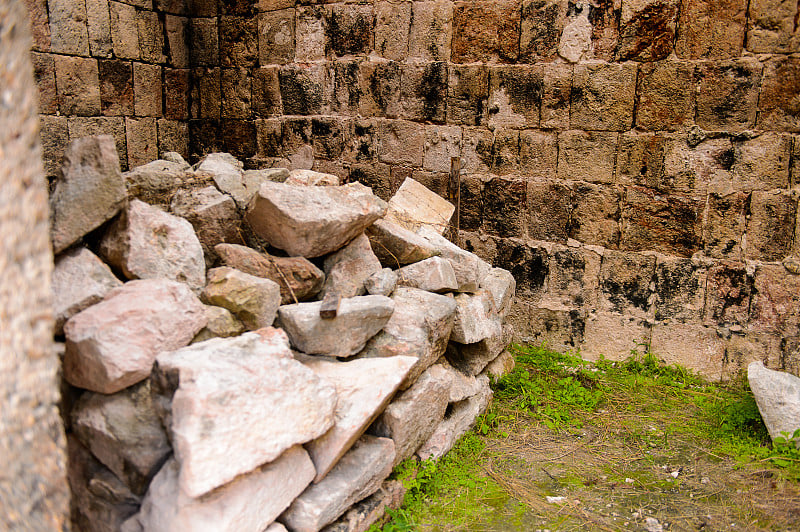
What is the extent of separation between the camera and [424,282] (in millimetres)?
3861

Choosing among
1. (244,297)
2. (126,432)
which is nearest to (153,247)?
(244,297)

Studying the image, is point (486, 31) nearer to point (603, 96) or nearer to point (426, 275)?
point (603, 96)

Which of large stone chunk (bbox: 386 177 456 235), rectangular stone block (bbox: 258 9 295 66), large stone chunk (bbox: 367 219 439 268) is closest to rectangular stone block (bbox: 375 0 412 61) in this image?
rectangular stone block (bbox: 258 9 295 66)

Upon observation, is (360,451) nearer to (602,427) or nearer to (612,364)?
(602,427)

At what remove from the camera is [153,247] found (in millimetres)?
2889

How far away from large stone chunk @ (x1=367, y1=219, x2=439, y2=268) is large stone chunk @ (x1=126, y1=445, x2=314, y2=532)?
5.65 ft

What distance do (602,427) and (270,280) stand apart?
2.53 m

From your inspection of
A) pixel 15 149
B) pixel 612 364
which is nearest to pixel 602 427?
pixel 612 364

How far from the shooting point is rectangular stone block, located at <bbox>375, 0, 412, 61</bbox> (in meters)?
5.26

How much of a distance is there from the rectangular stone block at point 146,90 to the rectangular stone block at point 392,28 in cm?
246

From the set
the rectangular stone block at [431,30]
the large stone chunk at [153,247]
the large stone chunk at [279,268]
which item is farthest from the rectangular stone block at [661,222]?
the large stone chunk at [153,247]

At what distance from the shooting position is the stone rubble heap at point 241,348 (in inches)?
90.2

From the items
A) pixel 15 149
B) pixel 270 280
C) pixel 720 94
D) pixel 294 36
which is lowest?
pixel 270 280

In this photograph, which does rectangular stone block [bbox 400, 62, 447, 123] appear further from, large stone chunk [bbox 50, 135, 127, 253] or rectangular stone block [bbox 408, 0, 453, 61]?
large stone chunk [bbox 50, 135, 127, 253]
